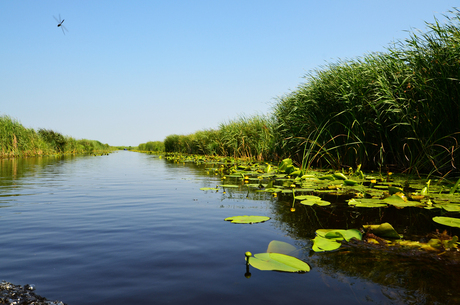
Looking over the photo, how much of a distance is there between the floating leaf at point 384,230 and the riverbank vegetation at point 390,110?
123 inches

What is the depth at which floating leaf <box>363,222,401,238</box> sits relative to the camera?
213cm

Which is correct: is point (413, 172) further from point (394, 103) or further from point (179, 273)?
point (179, 273)

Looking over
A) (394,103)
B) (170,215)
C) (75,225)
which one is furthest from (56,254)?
(394,103)

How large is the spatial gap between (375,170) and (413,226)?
487 cm

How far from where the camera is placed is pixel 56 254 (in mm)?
2102

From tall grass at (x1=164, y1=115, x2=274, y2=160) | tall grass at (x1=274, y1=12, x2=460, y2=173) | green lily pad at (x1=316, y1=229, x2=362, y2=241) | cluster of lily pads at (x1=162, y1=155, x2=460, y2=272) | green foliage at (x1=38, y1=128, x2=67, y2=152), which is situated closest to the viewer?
cluster of lily pads at (x1=162, y1=155, x2=460, y2=272)

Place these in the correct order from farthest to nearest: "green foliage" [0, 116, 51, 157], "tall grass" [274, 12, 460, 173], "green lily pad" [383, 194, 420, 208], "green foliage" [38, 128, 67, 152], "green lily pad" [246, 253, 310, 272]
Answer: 1. "green foliage" [38, 128, 67, 152]
2. "green foliage" [0, 116, 51, 157]
3. "tall grass" [274, 12, 460, 173]
4. "green lily pad" [383, 194, 420, 208]
5. "green lily pad" [246, 253, 310, 272]

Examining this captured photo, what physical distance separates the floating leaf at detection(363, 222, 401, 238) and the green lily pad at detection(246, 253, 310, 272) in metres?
0.86

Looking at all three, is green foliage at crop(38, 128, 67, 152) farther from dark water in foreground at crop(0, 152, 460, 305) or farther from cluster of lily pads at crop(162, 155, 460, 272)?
dark water in foreground at crop(0, 152, 460, 305)

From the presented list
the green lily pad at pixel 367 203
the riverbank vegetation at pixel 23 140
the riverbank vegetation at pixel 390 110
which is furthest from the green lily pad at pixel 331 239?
the riverbank vegetation at pixel 23 140

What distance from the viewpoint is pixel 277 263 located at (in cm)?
170

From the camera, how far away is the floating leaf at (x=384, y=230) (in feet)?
7.00

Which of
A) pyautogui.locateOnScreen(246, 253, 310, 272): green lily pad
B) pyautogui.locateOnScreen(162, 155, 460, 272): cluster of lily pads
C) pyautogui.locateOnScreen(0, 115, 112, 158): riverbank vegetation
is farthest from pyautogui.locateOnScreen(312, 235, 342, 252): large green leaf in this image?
pyautogui.locateOnScreen(0, 115, 112, 158): riverbank vegetation

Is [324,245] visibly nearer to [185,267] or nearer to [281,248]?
[281,248]
